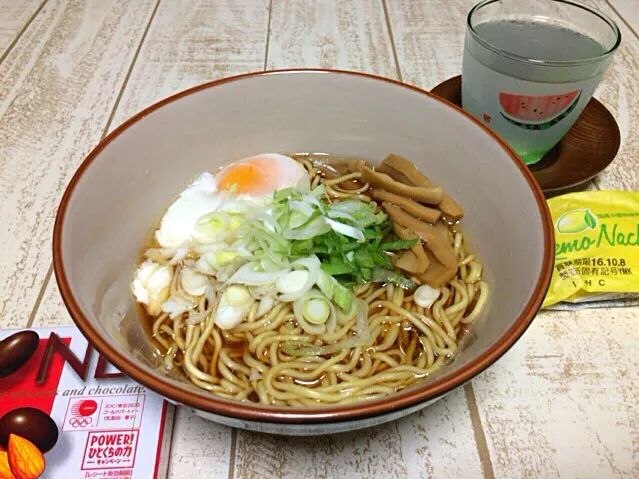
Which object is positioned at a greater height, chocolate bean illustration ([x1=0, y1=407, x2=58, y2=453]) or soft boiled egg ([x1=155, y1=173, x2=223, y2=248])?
chocolate bean illustration ([x1=0, y1=407, x2=58, y2=453])

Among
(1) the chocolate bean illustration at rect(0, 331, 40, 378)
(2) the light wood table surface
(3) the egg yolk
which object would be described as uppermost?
(1) the chocolate bean illustration at rect(0, 331, 40, 378)

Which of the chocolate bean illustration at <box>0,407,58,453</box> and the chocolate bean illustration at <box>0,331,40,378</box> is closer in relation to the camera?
the chocolate bean illustration at <box>0,407,58,453</box>

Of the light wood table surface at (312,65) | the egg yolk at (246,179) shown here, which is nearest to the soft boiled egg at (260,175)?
the egg yolk at (246,179)

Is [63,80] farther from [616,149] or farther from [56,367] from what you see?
[616,149]

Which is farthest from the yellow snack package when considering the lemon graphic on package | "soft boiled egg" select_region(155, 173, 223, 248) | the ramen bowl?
"soft boiled egg" select_region(155, 173, 223, 248)

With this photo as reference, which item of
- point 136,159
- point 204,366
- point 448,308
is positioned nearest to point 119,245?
point 136,159

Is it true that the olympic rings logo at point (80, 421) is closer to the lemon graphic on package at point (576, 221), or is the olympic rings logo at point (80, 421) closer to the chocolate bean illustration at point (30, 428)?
the chocolate bean illustration at point (30, 428)

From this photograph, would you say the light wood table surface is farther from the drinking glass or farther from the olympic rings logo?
the drinking glass

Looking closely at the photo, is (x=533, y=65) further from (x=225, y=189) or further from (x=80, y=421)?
(x=80, y=421)
